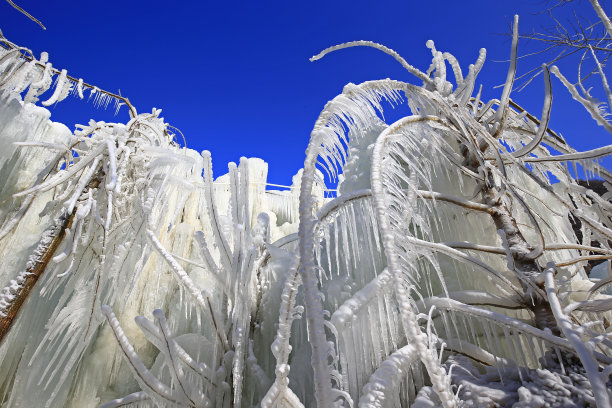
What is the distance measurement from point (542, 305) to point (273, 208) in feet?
12.4

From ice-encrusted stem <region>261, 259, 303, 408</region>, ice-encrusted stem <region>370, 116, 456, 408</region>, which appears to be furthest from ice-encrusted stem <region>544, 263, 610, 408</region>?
ice-encrusted stem <region>261, 259, 303, 408</region>

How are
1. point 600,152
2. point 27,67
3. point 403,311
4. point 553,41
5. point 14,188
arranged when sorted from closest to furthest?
1. point 403,311
2. point 600,152
3. point 553,41
4. point 27,67
5. point 14,188

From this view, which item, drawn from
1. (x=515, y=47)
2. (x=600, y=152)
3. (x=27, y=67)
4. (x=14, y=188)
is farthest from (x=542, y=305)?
→ (x=14, y=188)

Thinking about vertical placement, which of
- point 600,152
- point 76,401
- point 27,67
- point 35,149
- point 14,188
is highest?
point 27,67

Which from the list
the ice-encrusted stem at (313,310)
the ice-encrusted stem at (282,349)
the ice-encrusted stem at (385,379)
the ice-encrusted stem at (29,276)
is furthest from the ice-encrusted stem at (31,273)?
the ice-encrusted stem at (385,379)

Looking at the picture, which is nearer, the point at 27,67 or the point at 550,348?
the point at 550,348

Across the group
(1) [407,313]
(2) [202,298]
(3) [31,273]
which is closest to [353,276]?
(2) [202,298]

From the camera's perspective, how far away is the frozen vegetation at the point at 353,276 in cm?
104

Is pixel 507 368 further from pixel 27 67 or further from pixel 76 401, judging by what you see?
pixel 27 67

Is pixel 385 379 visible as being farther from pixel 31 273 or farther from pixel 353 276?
pixel 31 273

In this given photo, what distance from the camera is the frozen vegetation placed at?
104 centimetres

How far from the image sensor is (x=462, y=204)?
5.10ft

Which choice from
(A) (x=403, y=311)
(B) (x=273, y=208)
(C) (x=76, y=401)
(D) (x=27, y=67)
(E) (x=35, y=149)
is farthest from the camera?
(B) (x=273, y=208)

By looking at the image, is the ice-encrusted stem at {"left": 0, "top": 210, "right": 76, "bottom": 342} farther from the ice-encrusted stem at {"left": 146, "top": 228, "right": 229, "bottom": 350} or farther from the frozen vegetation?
the ice-encrusted stem at {"left": 146, "top": 228, "right": 229, "bottom": 350}
